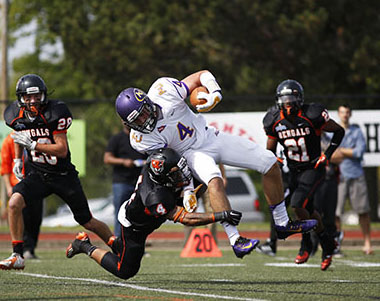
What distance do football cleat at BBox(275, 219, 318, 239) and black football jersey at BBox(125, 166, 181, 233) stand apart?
3.24 ft

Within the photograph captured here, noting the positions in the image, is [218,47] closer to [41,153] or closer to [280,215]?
[41,153]

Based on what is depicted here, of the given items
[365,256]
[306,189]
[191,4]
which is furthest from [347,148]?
[191,4]

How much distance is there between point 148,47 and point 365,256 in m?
11.7

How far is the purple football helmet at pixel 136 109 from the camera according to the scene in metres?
6.14

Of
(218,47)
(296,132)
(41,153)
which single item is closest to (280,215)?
(296,132)

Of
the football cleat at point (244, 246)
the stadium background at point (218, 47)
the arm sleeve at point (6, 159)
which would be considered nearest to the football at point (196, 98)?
the football cleat at point (244, 246)

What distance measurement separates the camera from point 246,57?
20.2m

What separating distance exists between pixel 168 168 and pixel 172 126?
1.52 feet

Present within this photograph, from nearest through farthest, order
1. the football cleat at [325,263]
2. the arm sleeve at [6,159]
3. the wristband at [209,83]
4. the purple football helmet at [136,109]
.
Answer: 1. the purple football helmet at [136,109]
2. the wristband at [209,83]
3. the football cleat at [325,263]
4. the arm sleeve at [6,159]

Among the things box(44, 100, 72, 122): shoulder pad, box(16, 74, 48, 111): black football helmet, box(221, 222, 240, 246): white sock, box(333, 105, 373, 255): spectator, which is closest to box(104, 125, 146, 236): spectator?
box(333, 105, 373, 255): spectator

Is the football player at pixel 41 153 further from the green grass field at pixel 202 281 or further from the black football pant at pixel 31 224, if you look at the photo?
the black football pant at pixel 31 224

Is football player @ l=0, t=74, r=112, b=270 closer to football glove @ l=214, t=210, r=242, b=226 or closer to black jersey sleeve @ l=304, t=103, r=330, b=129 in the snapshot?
football glove @ l=214, t=210, r=242, b=226

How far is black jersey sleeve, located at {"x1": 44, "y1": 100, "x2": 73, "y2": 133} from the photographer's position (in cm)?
779

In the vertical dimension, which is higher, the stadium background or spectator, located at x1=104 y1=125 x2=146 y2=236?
the stadium background
